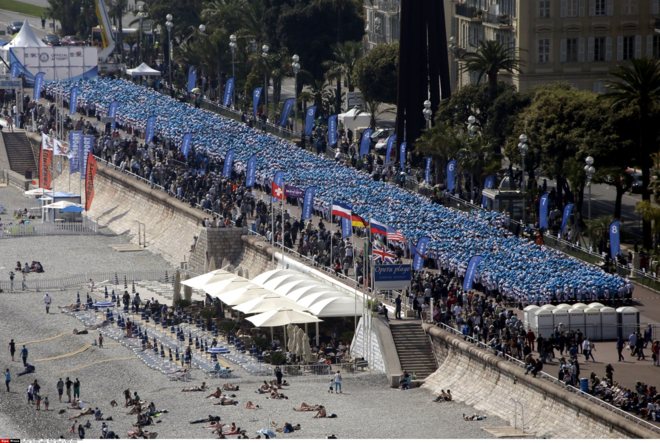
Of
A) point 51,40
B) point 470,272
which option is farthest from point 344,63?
point 470,272

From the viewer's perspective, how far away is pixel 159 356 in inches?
3816

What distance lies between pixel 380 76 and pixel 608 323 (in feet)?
174

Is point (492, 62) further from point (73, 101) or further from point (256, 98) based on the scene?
point (73, 101)

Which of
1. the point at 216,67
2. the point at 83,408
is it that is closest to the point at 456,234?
the point at 83,408

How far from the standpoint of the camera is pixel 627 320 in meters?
87.8

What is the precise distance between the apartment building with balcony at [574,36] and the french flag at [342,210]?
2955 centimetres

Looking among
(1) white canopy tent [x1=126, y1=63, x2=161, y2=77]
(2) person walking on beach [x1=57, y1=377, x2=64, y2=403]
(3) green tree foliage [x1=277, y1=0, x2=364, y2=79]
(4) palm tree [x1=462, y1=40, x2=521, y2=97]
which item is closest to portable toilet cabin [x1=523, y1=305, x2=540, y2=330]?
(2) person walking on beach [x1=57, y1=377, x2=64, y2=403]

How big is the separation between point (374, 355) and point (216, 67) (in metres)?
63.2

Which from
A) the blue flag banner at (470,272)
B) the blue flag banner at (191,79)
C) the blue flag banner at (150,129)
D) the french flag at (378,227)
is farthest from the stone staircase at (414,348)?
the blue flag banner at (191,79)

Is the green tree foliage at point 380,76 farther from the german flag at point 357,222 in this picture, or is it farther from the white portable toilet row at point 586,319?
the white portable toilet row at point 586,319

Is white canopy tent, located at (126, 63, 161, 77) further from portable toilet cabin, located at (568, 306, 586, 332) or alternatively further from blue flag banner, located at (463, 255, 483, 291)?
portable toilet cabin, located at (568, 306, 586, 332)

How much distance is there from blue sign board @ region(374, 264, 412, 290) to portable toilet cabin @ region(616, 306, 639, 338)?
9835mm

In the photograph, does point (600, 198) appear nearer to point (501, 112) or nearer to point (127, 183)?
point (501, 112)

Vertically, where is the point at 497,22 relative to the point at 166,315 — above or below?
above
